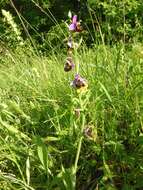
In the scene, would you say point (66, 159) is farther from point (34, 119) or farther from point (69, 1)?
point (69, 1)

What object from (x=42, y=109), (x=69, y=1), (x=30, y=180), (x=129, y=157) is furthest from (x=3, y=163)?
(x=69, y=1)

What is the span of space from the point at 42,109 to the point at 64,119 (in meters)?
0.21

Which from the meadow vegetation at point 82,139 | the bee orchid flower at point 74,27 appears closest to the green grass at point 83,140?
the meadow vegetation at point 82,139

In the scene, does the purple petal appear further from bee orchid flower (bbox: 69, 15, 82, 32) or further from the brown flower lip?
the brown flower lip

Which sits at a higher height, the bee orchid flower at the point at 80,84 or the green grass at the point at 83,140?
the bee orchid flower at the point at 80,84

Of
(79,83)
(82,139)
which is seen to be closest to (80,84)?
(79,83)

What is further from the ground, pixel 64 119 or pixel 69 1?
pixel 64 119

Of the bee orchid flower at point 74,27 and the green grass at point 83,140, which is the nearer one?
the green grass at point 83,140

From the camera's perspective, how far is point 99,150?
208 cm

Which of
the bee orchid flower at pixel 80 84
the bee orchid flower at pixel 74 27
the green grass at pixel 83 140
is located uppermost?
the bee orchid flower at pixel 74 27

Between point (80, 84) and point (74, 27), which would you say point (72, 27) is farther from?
point (80, 84)

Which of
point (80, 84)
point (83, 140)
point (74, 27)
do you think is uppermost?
point (74, 27)

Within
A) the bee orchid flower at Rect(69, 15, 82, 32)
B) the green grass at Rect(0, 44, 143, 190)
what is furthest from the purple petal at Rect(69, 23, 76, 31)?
the green grass at Rect(0, 44, 143, 190)

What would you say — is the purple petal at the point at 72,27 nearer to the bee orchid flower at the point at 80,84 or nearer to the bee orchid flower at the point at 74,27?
the bee orchid flower at the point at 74,27
